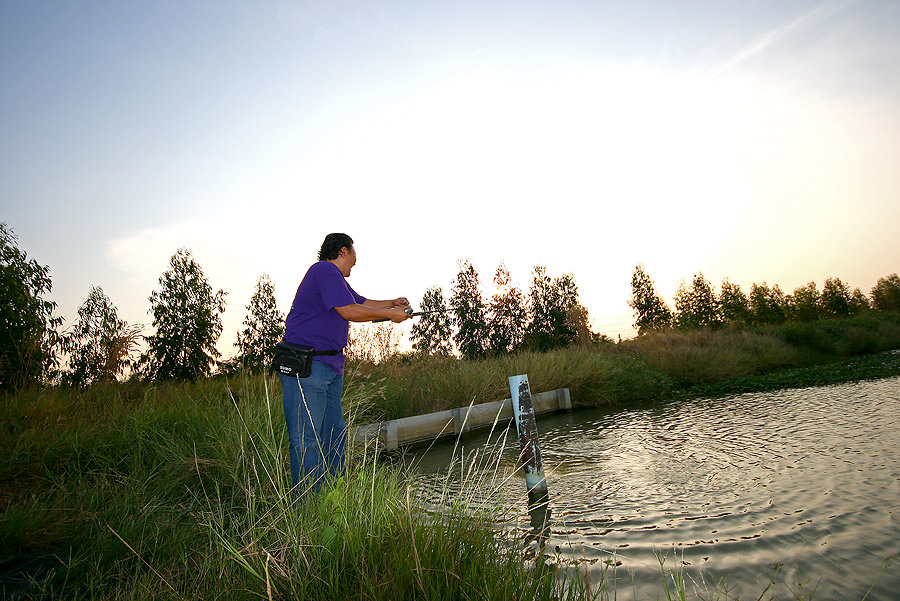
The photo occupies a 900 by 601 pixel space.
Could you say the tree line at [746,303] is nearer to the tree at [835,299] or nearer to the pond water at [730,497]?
the tree at [835,299]

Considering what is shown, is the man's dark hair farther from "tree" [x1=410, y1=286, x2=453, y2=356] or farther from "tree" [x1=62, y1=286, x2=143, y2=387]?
"tree" [x1=410, y1=286, x2=453, y2=356]

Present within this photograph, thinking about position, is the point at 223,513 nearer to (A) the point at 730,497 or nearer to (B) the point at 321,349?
(B) the point at 321,349

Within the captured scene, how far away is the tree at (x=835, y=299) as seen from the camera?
46906mm

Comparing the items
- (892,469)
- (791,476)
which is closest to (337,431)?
(791,476)

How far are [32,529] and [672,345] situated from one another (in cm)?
1567

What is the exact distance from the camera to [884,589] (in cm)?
240

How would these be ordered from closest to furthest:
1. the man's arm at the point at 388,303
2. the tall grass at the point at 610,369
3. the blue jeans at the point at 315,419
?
the blue jeans at the point at 315,419 < the man's arm at the point at 388,303 < the tall grass at the point at 610,369

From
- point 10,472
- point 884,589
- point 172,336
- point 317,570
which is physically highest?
point 172,336

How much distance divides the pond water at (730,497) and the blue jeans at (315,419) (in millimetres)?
1001

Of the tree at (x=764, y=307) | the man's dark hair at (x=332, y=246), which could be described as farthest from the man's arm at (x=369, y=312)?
the tree at (x=764, y=307)

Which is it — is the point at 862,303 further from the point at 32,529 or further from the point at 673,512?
the point at 32,529

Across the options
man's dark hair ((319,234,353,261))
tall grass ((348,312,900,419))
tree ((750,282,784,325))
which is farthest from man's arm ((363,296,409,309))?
tree ((750,282,784,325))

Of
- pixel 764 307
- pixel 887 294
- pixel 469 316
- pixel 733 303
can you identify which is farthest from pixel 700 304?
pixel 887 294

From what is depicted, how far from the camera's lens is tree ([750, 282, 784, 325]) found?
4050cm
